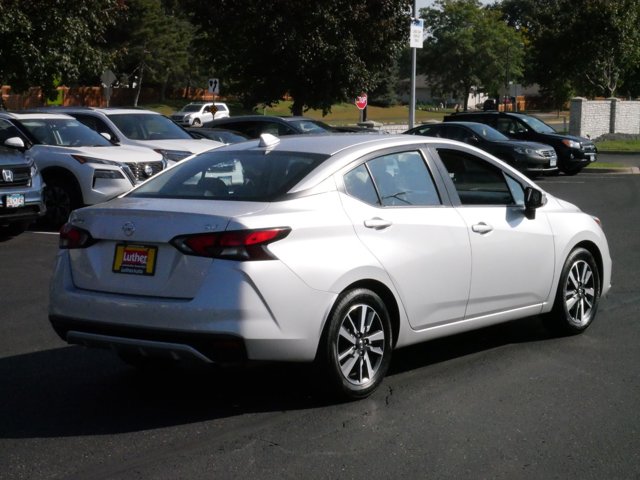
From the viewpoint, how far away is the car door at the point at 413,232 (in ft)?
21.2

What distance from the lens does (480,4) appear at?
8700 centimetres

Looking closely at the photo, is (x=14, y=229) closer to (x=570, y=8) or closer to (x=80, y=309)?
(x=80, y=309)

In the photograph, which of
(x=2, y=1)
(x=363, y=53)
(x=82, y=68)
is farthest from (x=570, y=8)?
(x=2, y=1)

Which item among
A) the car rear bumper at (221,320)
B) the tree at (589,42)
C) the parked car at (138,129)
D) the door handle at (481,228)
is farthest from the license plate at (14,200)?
the tree at (589,42)

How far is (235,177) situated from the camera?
6.61 metres

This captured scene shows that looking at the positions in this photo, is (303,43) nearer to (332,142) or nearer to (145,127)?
(145,127)

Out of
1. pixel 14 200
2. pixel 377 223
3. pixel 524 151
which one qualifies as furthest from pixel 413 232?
pixel 524 151

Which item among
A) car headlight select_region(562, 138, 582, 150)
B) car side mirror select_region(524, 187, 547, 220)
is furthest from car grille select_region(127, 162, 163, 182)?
car headlight select_region(562, 138, 582, 150)

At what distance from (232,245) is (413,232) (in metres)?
1.41

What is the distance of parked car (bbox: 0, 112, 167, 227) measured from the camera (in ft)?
49.2

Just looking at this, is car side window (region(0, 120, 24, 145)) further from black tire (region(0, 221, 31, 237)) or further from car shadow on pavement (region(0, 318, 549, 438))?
car shadow on pavement (region(0, 318, 549, 438))

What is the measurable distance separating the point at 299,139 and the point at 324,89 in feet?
89.6

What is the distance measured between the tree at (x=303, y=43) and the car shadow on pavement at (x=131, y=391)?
2538 centimetres

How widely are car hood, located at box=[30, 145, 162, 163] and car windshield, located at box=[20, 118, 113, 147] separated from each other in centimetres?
36
